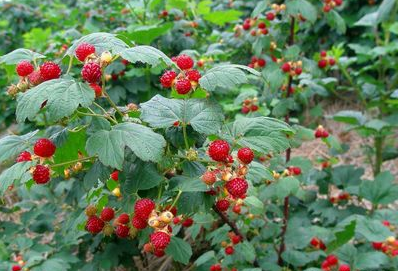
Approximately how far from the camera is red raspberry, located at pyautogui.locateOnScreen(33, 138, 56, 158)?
1.14 m

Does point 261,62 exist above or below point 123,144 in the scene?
below

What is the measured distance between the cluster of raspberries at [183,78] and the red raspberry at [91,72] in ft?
0.69

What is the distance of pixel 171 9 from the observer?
305 centimetres

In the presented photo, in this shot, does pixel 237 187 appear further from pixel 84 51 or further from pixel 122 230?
pixel 84 51

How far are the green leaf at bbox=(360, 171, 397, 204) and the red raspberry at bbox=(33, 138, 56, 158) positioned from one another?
174 centimetres

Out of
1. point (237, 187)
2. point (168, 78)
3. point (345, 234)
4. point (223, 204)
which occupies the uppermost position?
point (168, 78)

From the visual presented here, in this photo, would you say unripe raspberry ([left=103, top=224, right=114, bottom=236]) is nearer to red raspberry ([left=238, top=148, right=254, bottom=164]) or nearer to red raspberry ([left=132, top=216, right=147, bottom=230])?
red raspberry ([left=132, top=216, right=147, bottom=230])

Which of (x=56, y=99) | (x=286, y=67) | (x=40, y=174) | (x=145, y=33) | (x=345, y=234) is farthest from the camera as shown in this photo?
(x=145, y=33)

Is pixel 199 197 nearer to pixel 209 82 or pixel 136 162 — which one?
pixel 136 162

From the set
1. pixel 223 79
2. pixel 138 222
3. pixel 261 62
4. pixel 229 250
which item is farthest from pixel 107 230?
pixel 261 62

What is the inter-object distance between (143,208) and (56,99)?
1.02ft

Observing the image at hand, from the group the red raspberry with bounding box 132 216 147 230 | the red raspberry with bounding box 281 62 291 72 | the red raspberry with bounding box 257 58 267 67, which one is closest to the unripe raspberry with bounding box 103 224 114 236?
the red raspberry with bounding box 132 216 147 230

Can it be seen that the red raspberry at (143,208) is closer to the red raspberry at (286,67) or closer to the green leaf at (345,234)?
the green leaf at (345,234)

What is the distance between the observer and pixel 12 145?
1.21 m
